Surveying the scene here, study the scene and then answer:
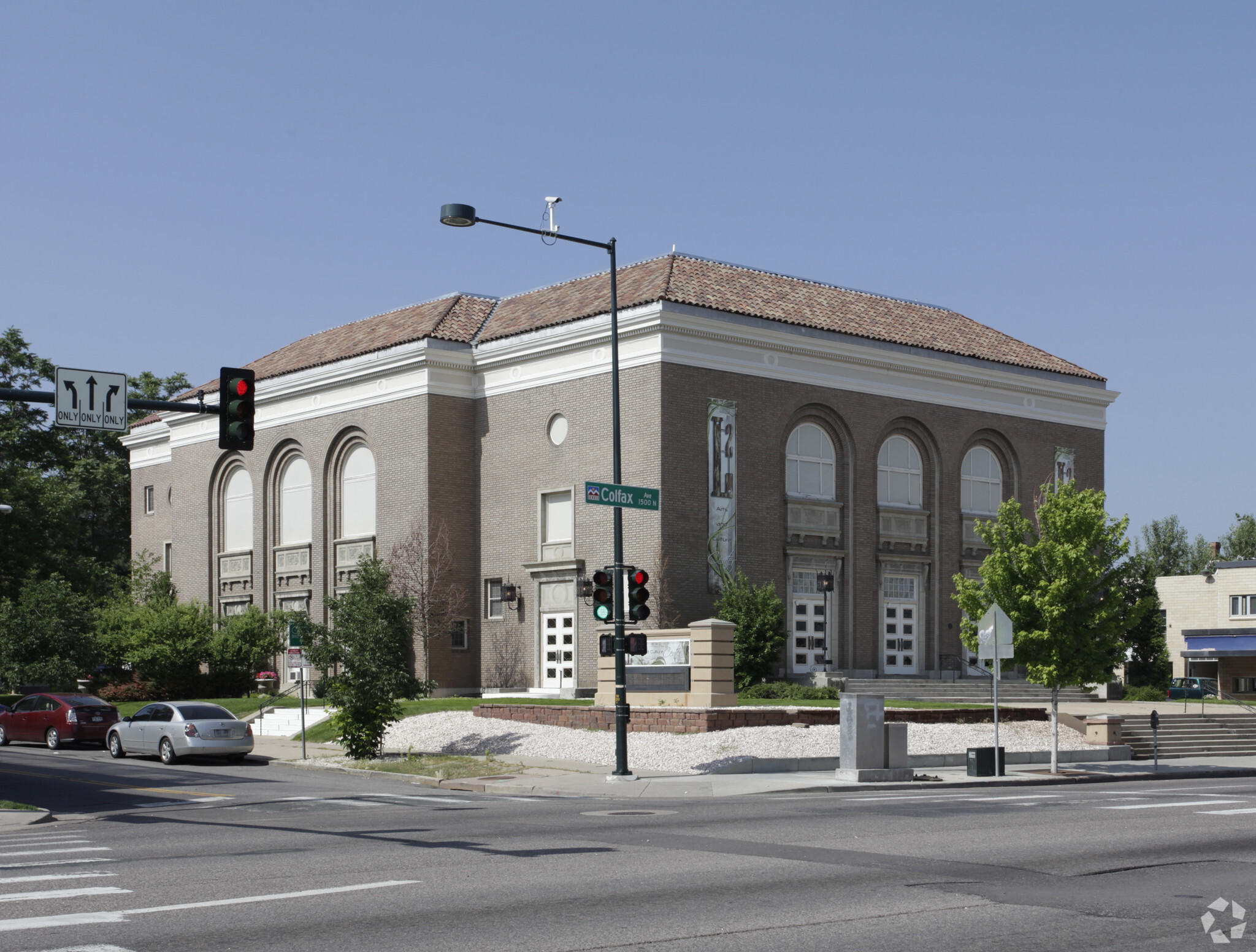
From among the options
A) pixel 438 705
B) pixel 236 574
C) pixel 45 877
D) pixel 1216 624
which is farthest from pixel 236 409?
pixel 1216 624

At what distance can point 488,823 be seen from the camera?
17781mm

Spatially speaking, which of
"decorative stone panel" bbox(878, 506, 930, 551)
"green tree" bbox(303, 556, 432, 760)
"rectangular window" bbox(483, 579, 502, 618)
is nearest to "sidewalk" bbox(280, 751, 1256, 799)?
"green tree" bbox(303, 556, 432, 760)

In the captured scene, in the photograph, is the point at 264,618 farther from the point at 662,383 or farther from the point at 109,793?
the point at 109,793

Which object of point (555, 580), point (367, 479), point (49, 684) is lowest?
point (49, 684)

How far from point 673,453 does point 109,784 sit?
20.4 m

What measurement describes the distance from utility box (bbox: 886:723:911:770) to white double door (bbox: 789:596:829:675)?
18.0 m

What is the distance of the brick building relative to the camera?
4297cm

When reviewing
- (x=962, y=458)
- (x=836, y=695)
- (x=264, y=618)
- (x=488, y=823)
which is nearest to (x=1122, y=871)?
(x=488, y=823)

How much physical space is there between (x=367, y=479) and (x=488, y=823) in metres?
32.6

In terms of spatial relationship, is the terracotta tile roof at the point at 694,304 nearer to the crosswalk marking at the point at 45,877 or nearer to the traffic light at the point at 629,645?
the traffic light at the point at 629,645

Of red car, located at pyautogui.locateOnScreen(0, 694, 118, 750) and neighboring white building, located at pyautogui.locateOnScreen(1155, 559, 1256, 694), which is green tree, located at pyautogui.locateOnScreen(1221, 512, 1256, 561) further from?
red car, located at pyautogui.locateOnScreen(0, 694, 118, 750)

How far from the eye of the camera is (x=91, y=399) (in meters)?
17.8

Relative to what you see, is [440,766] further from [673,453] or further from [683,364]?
[683,364]

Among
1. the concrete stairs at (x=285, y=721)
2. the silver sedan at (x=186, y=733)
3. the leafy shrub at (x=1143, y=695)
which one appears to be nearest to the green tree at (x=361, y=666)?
the silver sedan at (x=186, y=733)
